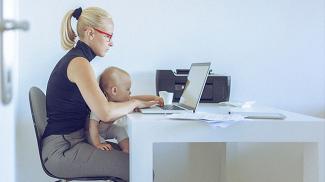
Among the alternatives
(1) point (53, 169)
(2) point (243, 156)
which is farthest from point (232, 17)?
(1) point (53, 169)

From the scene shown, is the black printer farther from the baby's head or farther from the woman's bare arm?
the woman's bare arm

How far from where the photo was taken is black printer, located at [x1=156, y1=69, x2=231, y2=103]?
2.41m

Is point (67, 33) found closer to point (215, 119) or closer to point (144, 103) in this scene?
point (144, 103)

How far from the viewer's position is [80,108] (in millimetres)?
1913

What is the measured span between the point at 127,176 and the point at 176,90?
750mm

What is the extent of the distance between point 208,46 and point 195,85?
640 mm

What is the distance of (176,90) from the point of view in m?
2.41

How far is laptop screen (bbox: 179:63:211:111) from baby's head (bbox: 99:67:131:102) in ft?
0.98

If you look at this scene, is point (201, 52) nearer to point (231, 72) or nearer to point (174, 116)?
point (231, 72)

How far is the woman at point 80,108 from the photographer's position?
1754mm

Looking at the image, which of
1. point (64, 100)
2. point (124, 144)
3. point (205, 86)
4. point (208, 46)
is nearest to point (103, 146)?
point (124, 144)

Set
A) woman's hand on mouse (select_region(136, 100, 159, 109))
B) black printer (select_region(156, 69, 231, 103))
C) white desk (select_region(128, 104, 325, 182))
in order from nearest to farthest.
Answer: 1. white desk (select_region(128, 104, 325, 182))
2. woman's hand on mouse (select_region(136, 100, 159, 109))
3. black printer (select_region(156, 69, 231, 103))

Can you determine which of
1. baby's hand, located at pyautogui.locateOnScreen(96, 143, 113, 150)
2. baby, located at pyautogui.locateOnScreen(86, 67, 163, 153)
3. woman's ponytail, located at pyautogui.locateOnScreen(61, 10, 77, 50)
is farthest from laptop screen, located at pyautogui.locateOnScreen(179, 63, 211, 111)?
woman's ponytail, located at pyautogui.locateOnScreen(61, 10, 77, 50)

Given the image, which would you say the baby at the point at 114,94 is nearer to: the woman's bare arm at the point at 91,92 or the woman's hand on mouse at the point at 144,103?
the woman's hand on mouse at the point at 144,103
